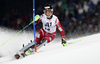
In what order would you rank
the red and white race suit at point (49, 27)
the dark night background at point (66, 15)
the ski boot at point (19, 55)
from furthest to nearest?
the dark night background at point (66, 15) < the red and white race suit at point (49, 27) < the ski boot at point (19, 55)

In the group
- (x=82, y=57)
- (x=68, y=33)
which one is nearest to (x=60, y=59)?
(x=82, y=57)

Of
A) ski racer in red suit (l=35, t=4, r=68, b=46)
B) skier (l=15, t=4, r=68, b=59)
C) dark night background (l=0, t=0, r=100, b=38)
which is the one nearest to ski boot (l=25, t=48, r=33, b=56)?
skier (l=15, t=4, r=68, b=59)

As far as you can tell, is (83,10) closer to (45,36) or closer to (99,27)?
(99,27)

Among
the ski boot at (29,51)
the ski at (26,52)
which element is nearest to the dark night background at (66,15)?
the ski at (26,52)

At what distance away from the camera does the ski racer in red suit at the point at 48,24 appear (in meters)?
4.71

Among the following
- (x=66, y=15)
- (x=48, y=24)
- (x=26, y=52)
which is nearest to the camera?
(x=26, y=52)

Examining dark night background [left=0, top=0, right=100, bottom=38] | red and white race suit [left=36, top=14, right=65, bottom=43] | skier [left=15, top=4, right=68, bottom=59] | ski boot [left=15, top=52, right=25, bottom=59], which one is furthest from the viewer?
dark night background [left=0, top=0, right=100, bottom=38]

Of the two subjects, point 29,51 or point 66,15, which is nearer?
point 29,51

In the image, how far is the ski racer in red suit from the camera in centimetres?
471

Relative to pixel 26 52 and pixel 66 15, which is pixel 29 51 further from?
pixel 66 15

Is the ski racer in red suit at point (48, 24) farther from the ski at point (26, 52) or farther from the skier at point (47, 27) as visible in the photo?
the ski at point (26, 52)

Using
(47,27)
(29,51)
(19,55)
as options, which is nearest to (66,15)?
(47,27)

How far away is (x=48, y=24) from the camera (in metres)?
4.89

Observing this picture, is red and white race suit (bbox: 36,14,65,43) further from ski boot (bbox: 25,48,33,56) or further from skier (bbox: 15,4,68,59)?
ski boot (bbox: 25,48,33,56)
